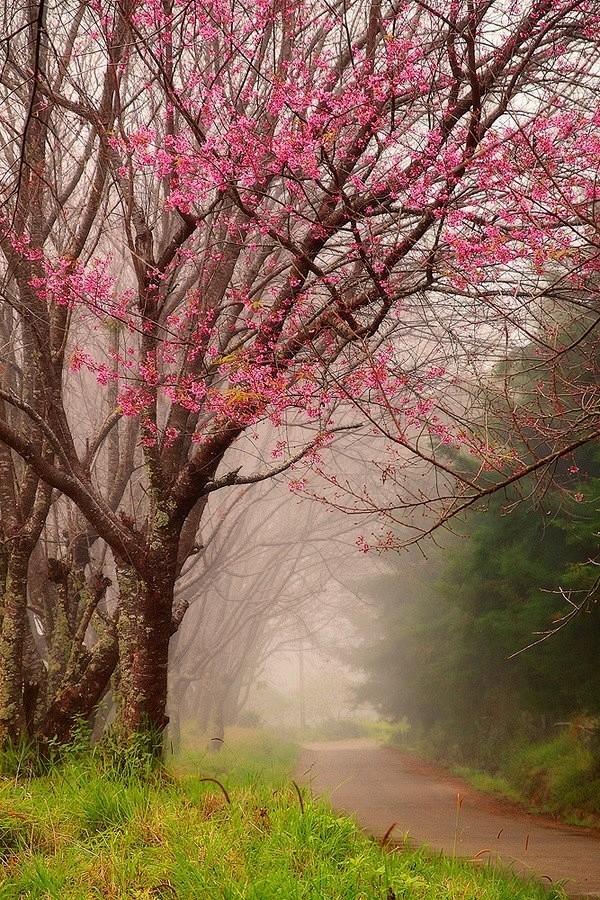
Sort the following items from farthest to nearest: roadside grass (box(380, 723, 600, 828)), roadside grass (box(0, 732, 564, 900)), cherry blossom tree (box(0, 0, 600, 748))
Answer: roadside grass (box(380, 723, 600, 828)) < cherry blossom tree (box(0, 0, 600, 748)) < roadside grass (box(0, 732, 564, 900))

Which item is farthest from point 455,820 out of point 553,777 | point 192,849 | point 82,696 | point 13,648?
point 192,849

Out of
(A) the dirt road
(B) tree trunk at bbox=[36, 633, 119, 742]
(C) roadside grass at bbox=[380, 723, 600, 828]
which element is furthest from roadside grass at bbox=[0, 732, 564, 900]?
(C) roadside grass at bbox=[380, 723, 600, 828]

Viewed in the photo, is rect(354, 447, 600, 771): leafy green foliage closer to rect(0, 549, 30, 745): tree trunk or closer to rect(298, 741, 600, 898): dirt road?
rect(298, 741, 600, 898): dirt road

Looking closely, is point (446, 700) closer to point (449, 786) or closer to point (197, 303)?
point (449, 786)

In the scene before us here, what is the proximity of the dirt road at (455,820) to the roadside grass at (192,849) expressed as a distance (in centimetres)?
33

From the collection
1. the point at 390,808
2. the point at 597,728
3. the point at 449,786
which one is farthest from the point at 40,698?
the point at 449,786

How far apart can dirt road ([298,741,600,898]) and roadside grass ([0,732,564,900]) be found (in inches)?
13.0

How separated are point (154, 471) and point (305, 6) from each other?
4572mm

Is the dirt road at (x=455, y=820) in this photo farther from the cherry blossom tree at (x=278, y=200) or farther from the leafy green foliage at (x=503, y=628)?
the cherry blossom tree at (x=278, y=200)

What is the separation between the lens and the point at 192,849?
461cm

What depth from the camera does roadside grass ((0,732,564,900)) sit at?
432cm

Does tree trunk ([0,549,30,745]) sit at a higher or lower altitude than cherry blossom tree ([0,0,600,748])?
lower

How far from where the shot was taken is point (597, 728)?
457 inches

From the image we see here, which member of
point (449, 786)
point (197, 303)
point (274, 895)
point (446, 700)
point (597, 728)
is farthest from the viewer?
point (446, 700)
